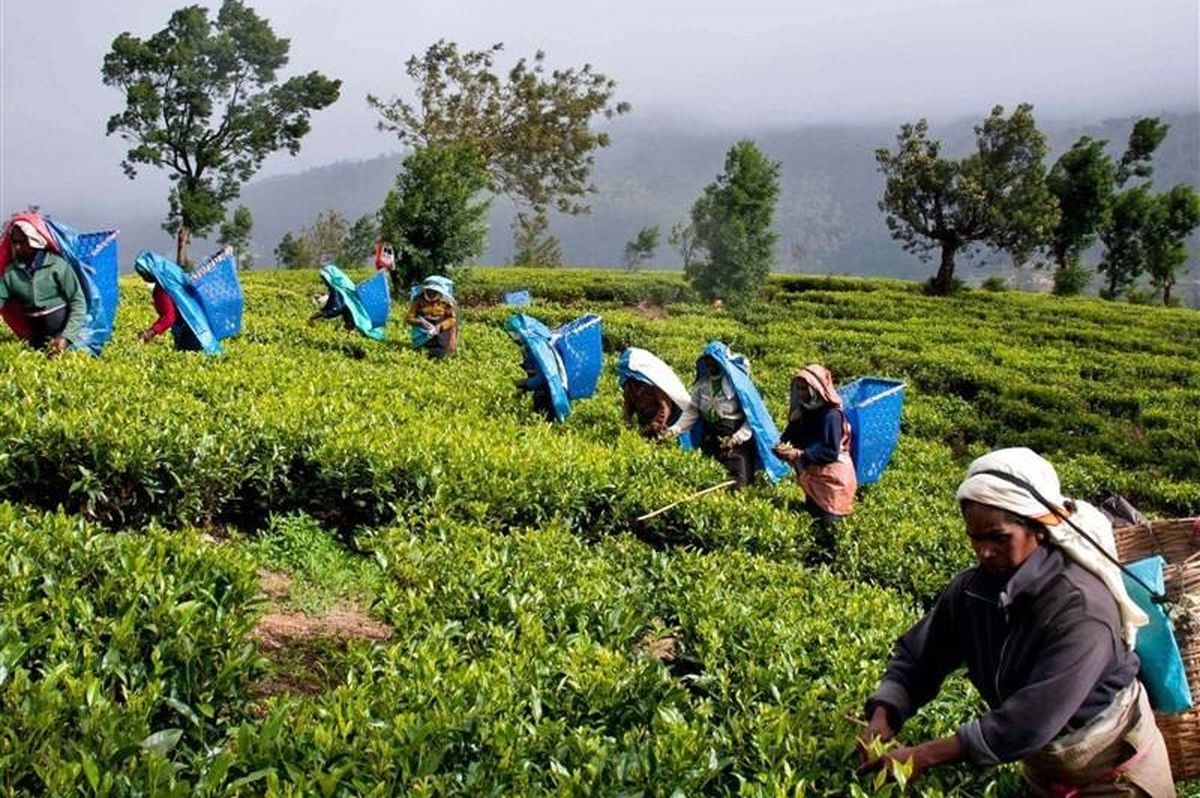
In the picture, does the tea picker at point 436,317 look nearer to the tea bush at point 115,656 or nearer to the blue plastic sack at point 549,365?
the blue plastic sack at point 549,365

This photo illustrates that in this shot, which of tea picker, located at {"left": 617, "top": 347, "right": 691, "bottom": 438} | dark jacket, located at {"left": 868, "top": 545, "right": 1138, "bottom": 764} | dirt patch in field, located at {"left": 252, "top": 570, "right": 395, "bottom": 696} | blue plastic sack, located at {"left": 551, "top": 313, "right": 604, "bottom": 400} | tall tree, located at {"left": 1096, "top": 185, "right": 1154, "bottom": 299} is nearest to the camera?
dark jacket, located at {"left": 868, "top": 545, "right": 1138, "bottom": 764}

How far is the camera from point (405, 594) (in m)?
3.85

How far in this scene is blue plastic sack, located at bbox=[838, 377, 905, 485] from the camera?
735cm

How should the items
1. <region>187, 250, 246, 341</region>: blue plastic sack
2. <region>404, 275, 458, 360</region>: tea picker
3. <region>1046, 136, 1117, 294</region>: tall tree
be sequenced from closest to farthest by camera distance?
<region>187, 250, 246, 341</region>: blue plastic sack → <region>404, 275, 458, 360</region>: tea picker → <region>1046, 136, 1117, 294</region>: tall tree

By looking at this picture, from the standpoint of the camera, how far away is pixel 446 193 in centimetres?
2092

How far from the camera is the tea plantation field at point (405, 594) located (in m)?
2.35

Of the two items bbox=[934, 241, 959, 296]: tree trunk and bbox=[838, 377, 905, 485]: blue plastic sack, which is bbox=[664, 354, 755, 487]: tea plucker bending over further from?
bbox=[934, 241, 959, 296]: tree trunk

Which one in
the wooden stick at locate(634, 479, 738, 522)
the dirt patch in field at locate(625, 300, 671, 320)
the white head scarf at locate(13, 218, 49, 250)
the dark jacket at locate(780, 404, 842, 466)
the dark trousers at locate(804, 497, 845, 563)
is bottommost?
the dirt patch in field at locate(625, 300, 671, 320)

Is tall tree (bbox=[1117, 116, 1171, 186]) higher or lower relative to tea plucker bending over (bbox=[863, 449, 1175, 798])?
higher

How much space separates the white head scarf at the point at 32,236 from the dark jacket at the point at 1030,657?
22.6ft

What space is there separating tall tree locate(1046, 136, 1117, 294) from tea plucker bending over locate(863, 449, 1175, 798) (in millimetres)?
38736

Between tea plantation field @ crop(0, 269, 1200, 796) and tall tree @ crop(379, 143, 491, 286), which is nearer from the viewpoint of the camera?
tea plantation field @ crop(0, 269, 1200, 796)

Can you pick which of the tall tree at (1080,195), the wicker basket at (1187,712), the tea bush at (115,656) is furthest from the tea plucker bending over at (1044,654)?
the tall tree at (1080,195)

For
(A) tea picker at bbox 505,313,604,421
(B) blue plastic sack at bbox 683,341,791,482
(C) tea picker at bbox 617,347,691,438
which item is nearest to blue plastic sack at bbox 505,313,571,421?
(A) tea picker at bbox 505,313,604,421
